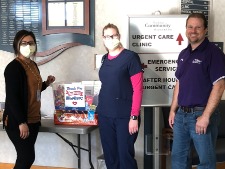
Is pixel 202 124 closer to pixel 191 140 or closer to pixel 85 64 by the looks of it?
pixel 191 140

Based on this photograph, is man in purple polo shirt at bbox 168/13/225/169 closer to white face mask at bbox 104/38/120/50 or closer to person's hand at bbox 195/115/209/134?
person's hand at bbox 195/115/209/134

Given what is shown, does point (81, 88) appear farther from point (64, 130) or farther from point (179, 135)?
point (179, 135)

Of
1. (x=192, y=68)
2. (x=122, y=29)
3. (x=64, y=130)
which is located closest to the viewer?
(x=192, y=68)

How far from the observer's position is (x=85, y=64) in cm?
328

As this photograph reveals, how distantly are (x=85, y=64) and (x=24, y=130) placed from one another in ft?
3.72

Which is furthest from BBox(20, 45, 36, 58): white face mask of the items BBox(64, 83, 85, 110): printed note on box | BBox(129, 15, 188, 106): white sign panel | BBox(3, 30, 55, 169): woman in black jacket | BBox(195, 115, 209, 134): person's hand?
BBox(195, 115, 209, 134): person's hand

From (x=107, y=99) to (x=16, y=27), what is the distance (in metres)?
1.45

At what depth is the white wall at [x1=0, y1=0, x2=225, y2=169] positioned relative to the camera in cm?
313

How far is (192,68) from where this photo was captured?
86.4 inches

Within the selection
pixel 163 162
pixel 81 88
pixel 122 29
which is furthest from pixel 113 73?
pixel 163 162

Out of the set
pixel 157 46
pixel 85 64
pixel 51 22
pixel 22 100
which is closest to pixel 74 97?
pixel 22 100

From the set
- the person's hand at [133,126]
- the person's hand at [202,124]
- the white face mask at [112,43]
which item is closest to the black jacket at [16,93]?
the white face mask at [112,43]

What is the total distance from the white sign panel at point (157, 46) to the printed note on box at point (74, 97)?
20.3 inches

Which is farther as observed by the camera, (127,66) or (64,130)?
(64,130)
